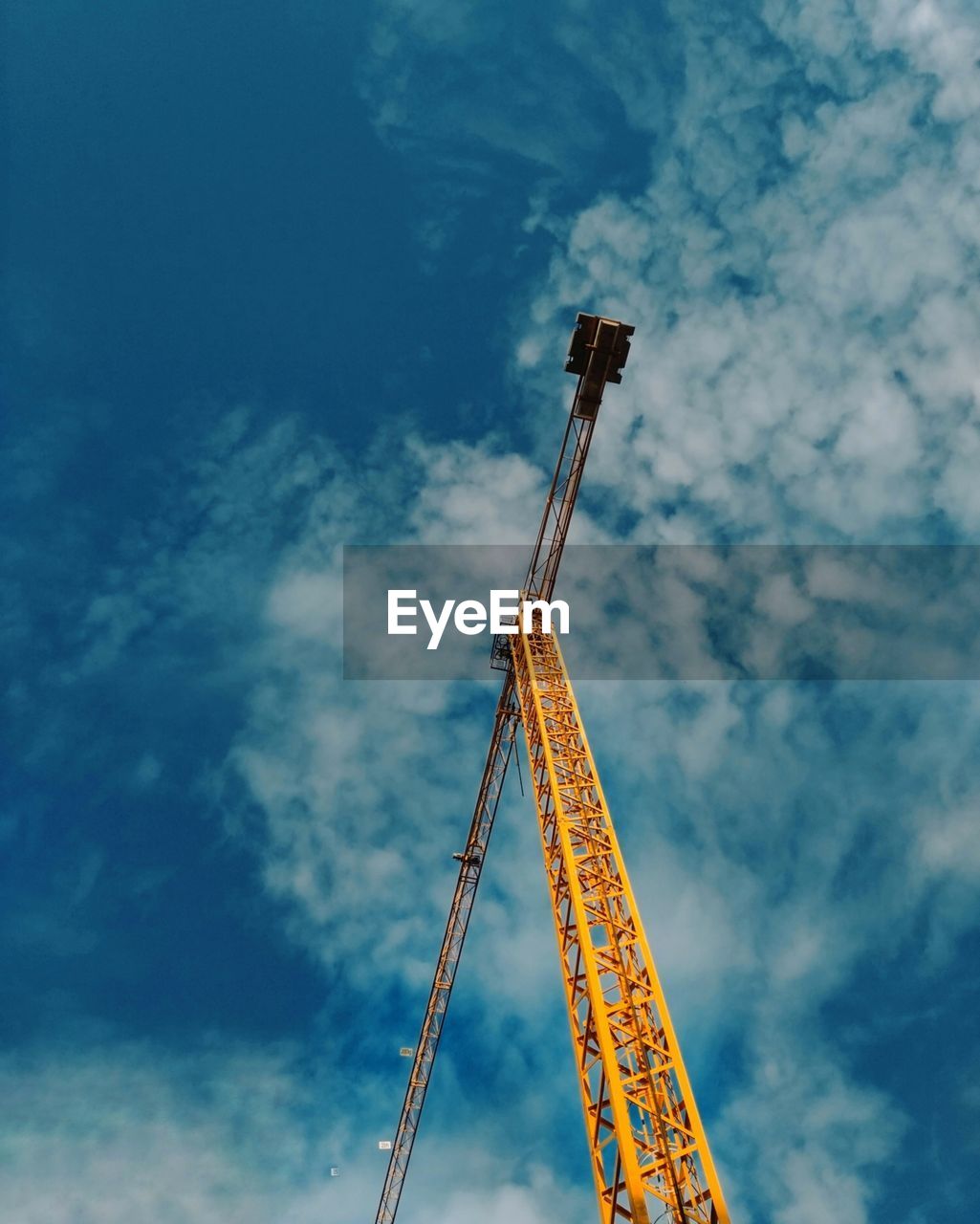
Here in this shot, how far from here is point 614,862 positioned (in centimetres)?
2234

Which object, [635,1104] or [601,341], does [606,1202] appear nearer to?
A: [635,1104]

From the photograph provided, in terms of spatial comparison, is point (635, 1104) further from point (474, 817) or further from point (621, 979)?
point (474, 817)

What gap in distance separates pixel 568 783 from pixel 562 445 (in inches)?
553

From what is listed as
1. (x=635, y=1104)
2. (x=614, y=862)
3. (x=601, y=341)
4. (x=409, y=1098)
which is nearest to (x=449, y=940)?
(x=409, y=1098)

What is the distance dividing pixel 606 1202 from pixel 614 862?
827 centimetres

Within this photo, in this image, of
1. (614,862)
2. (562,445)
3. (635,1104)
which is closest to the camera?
(635,1104)

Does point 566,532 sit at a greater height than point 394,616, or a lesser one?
greater

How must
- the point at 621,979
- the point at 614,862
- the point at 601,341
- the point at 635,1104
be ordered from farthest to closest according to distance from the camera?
the point at 601,341, the point at 614,862, the point at 621,979, the point at 635,1104

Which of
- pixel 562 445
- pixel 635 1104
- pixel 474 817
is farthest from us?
pixel 474 817

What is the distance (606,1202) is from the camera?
625 inches

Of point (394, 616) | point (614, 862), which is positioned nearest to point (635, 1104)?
point (614, 862)

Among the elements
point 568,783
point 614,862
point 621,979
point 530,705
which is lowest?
point 621,979

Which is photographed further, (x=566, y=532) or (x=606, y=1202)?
(x=566, y=532)

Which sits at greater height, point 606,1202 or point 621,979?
point 621,979
